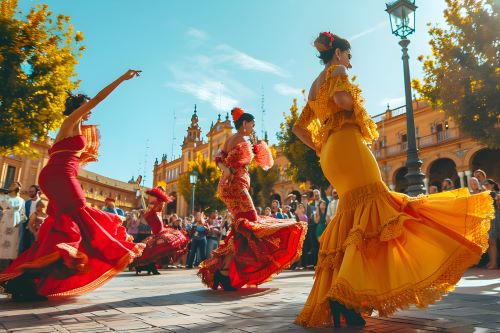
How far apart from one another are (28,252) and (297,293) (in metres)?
2.96

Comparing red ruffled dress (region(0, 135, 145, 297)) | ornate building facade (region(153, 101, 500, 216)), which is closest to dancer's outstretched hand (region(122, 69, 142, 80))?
red ruffled dress (region(0, 135, 145, 297))

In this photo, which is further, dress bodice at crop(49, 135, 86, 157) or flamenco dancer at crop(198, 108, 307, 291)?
flamenco dancer at crop(198, 108, 307, 291)

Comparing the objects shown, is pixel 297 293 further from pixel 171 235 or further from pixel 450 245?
pixel 171 235

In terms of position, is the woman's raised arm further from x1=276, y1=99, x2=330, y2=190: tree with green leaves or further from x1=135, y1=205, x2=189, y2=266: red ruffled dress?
x1=276, y1=99, x2=330, y2=190: tree with green leaves

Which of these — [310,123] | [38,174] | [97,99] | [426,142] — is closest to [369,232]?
[310,123]

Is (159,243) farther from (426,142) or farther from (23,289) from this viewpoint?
(426,142)

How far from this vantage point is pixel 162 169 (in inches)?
3039

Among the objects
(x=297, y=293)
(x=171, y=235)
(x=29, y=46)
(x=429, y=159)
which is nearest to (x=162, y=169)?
(x=429, y=159)

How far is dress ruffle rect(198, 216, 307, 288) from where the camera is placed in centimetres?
458

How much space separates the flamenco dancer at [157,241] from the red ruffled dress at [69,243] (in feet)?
13.6

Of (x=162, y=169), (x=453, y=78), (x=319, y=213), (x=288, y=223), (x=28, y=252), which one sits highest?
(x=162, y=169)

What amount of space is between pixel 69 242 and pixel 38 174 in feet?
140

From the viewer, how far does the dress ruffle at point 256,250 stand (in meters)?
4.58

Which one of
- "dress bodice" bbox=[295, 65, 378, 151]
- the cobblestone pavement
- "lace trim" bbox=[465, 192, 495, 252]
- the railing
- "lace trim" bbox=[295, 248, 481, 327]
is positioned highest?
the railing
